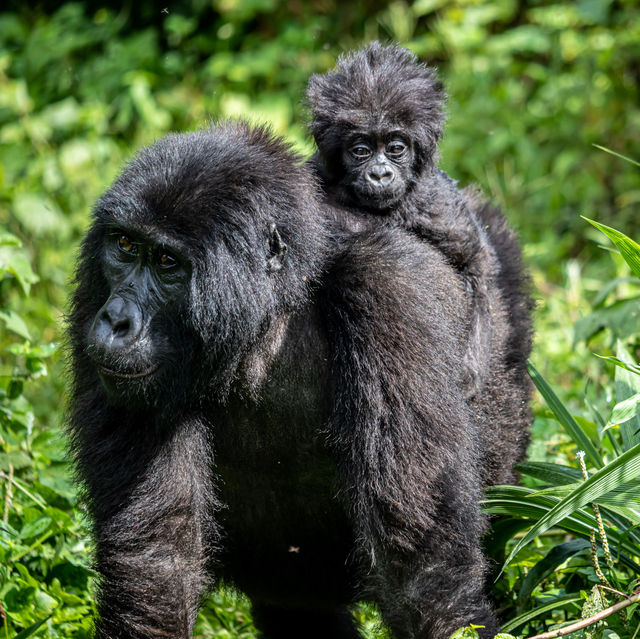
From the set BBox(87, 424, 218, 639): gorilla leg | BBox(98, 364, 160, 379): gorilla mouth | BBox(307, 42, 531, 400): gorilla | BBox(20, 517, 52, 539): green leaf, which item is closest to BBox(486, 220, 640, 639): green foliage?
BBox(307, 42, 531, 400): gorilla

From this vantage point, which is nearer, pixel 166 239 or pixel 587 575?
pixel 166 239

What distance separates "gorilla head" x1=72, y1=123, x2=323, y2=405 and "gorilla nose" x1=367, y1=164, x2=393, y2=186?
69 centimetres

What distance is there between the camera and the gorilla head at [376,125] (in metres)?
3.99

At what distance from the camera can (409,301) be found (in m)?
3.21

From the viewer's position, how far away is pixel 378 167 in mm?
3969

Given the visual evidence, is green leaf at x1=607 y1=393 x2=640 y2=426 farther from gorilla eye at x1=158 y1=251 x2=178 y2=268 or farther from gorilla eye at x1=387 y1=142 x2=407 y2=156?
gorilla eye at x1=387 y1=142 x2=407 y2=156

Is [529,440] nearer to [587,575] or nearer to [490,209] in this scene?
[587,575]

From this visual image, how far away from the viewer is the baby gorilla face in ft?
13.0

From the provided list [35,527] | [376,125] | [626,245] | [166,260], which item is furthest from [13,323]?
[626,245]

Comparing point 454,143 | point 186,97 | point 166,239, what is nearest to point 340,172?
point 166,239

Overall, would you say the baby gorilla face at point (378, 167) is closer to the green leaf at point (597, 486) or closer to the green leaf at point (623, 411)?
the green leaf at point (623, 411)

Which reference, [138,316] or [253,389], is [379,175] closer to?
[253,389]

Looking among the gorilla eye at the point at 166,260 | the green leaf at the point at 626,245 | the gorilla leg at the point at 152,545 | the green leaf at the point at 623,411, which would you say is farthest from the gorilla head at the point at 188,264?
the green leaf at the point at 623,411

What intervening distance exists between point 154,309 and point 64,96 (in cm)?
563
